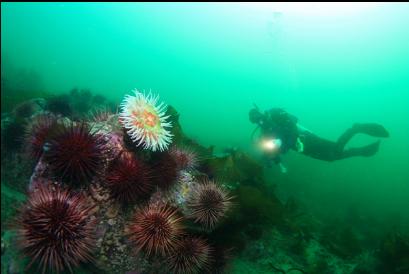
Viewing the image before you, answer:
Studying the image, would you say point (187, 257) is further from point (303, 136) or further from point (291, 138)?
point (303, 136)

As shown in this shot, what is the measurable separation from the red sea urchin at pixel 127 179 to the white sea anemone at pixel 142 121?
0.44 metres

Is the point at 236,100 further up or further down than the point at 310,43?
further down

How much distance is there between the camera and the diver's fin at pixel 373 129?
539 inches

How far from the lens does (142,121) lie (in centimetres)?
446

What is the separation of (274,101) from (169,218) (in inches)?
4759

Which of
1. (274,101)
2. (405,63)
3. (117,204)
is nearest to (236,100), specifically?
(274,101)

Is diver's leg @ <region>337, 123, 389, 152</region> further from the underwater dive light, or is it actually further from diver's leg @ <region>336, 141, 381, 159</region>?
the underwater dive light

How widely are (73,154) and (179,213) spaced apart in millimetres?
1768

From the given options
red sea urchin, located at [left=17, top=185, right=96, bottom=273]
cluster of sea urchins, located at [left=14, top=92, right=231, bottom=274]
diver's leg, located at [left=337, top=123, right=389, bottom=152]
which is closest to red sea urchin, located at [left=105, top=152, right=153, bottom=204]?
cluster of sea urchins, located at [left=14, top=92, right=231, bottom=274]

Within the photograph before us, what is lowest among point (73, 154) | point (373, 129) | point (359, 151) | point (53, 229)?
point (53, 229)

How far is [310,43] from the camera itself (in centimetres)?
11156

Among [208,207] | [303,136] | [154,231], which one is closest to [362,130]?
[303,136]

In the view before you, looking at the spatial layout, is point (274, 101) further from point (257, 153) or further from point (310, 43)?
point (257, 153)

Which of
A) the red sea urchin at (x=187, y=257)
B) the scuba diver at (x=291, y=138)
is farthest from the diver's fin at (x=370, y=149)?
the red sea urchin at (x=187, y=257)
